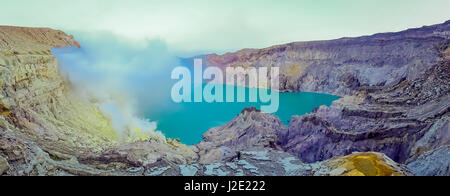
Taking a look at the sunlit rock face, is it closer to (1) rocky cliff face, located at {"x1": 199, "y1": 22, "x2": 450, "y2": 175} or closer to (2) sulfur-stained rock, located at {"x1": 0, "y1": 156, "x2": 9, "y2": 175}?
(2) sulfur-stained rock, located at {"x1": 0, "y1": 156, "x2": 9, "y2": 175}

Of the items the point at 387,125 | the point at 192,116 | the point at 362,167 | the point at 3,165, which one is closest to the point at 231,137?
the point at 192,116

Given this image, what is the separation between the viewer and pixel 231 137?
1457cm

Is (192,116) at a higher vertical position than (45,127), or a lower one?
lower

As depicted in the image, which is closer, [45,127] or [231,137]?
[45,127]

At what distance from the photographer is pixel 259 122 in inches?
596

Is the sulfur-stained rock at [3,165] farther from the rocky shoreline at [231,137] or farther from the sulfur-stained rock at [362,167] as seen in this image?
the sulfur-stained rock at [362,167]

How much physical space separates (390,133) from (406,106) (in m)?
3.38

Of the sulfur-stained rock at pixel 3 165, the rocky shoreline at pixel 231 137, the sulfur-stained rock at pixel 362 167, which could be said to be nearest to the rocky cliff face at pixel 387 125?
the rocky shoreline at pixel 231 137

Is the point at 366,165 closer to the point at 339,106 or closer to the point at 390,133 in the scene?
the point at 390,133

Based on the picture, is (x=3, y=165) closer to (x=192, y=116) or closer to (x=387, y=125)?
(x=387, y=125)

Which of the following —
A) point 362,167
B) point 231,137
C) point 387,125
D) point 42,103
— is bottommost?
point 231,137

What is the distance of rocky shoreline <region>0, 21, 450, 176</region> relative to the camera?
6.80m

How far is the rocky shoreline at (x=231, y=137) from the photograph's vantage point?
6801mm
